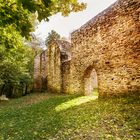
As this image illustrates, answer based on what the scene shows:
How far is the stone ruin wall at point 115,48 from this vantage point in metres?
10.2

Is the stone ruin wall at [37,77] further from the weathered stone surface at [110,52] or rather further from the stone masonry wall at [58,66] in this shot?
the weathered stone surface at [110,52]

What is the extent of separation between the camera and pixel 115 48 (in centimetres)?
1133

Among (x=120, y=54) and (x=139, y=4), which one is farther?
(x=120, y=54)

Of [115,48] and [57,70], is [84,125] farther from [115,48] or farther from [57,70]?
[57,70]

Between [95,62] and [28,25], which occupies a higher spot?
[95,62]

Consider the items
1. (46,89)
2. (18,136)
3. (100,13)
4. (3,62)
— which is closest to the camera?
(18,136)

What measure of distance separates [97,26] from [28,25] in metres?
9.73

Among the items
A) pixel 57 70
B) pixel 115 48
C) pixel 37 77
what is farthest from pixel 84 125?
pixel 37 77

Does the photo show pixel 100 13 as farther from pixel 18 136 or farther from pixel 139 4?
pixel 18 136

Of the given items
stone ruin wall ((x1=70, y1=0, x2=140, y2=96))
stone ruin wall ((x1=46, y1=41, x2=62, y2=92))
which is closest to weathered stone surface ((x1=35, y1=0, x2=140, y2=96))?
stone ruin wall ((x1=70, y1=0, x2=140, y2=96))

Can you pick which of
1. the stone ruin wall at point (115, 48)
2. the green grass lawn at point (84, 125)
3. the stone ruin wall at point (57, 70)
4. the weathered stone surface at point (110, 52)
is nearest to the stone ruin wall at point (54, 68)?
the stone ruin wall at point (57, 70)

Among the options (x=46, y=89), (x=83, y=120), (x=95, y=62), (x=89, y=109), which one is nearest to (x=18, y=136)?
(x=83, y=120)

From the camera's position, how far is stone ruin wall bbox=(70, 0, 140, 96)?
33.5 feet

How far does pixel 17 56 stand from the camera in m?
19.3
